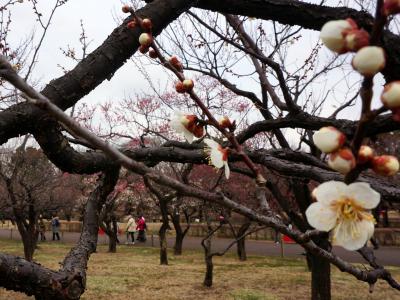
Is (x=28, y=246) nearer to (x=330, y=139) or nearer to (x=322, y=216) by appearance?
(x=322, y=216)

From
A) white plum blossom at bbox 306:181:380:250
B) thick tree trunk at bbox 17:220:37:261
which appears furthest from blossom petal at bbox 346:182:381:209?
thick tree trunk at bbox 17:220:37:261

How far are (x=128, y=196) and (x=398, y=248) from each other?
49.4 ft

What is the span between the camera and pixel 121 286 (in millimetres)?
9727

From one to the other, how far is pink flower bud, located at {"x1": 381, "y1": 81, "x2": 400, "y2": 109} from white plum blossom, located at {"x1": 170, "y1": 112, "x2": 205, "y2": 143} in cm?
52

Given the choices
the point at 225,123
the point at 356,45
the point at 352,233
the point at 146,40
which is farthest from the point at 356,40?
the point at 146,40

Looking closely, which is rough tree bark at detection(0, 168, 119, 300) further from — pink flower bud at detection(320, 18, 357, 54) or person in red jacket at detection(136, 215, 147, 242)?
person in red jacket at detection(136, 215, 147, 242)

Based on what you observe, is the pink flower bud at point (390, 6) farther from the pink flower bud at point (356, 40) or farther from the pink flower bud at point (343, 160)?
the pink flower bud at point (343, 160)

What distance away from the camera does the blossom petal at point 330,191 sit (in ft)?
2.29

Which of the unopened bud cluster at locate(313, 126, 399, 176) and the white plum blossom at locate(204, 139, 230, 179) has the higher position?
the white plum blossom at locate(204, 139, 230, 179)

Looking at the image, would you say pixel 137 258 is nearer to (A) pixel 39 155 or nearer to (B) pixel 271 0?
(A) pixel 39 155

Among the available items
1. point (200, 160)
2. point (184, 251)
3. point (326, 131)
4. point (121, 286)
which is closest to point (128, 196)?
point (184, 251)

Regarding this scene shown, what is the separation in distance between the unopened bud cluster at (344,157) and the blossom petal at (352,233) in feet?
0.43

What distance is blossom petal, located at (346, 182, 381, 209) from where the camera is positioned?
2.23 feet

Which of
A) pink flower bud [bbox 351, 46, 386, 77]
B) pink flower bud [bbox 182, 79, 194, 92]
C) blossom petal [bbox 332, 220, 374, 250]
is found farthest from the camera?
pink flower bud [bbox 182, 79, 194, 92]
